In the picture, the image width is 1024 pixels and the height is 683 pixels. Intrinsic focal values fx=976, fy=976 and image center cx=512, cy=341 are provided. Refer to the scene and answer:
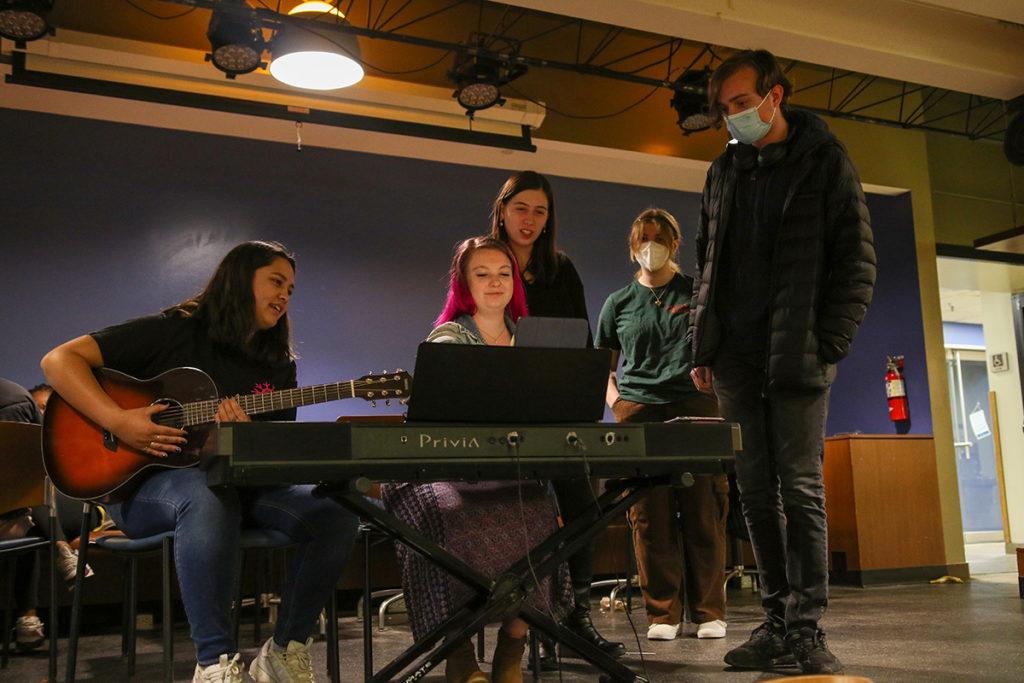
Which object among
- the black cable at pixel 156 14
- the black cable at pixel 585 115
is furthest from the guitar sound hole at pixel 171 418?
the black cable at pixel 585 115

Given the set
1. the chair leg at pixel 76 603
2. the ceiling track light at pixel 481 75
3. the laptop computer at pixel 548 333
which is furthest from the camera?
the ceiling track light at pixel 481 75

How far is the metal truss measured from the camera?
6.05 meters

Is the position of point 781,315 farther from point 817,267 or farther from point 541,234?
point 541,234

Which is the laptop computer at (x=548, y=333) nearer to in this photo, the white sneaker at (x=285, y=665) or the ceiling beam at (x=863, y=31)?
the white sneaker at (x=285, y=665)

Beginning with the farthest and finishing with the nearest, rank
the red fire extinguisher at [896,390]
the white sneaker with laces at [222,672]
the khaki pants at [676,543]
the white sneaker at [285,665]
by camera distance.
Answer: the red fire extinguisher at [896,390] < the khaki pants at [676,543] < the white sneaker at [285,665] < the white sneaker with laces at [222,672]

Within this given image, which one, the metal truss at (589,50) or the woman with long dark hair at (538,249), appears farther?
the metal truss at (589,50)

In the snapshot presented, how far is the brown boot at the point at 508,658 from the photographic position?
2047 millimetres

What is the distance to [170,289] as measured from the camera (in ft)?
19.4

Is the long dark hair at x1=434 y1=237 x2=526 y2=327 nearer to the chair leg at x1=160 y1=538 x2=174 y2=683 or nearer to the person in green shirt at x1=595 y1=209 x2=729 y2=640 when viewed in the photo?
the chair leg at x1=160 y1=538 x2=174 y2=683

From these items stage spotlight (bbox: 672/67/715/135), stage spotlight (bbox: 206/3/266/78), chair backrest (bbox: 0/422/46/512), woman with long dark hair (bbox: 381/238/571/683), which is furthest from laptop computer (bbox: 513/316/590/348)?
stage spotlight (bbox: 672/67/715/135)

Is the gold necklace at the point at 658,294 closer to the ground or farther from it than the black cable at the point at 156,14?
closer to the ground

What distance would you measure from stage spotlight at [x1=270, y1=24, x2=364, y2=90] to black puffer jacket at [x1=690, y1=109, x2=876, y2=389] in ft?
9.08

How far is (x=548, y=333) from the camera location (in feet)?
6.05

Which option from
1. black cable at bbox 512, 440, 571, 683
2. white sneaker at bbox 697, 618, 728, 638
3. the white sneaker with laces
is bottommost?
white sneaker at bbox 697, 618, 728, 638
